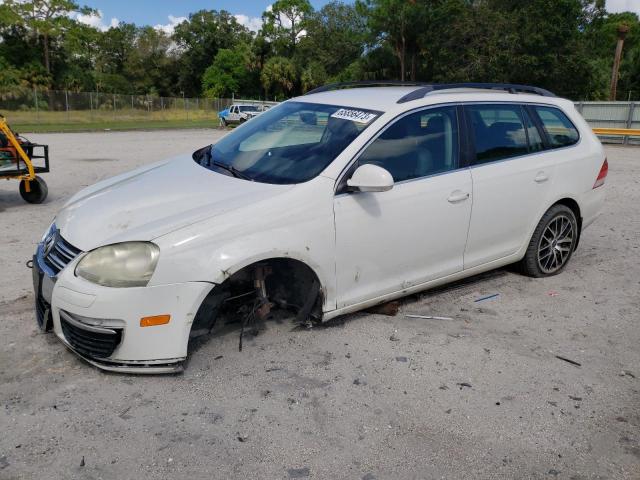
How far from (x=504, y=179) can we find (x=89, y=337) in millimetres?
3231

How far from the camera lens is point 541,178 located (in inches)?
189

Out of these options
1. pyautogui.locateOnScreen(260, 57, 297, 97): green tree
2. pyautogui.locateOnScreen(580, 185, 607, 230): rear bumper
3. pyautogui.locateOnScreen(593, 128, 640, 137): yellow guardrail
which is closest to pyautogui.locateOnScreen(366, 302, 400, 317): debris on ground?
pyautogui.locateOnScreen(580, 185, 607, 230): rear bumper

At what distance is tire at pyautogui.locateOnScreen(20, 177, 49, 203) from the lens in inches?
324

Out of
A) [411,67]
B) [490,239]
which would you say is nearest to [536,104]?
[490,239]

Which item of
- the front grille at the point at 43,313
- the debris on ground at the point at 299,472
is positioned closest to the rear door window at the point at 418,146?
the debris on ground at the point at 299,472

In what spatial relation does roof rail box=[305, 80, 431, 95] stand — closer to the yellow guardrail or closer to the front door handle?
the front door handle

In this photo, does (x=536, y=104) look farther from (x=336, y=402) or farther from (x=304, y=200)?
(x=336, y=402)

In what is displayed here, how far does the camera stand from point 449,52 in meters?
49.1

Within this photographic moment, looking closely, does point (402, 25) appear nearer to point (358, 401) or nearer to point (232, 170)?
point (232, 170)

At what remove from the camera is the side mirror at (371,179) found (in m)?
3.52

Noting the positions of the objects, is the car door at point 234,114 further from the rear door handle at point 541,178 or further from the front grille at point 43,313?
the front grille at point 43,313

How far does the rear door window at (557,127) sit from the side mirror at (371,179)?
2.21 m

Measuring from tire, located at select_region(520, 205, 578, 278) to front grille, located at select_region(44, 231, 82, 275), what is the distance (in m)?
3.72

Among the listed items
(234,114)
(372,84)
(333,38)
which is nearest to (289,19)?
(333,38)
